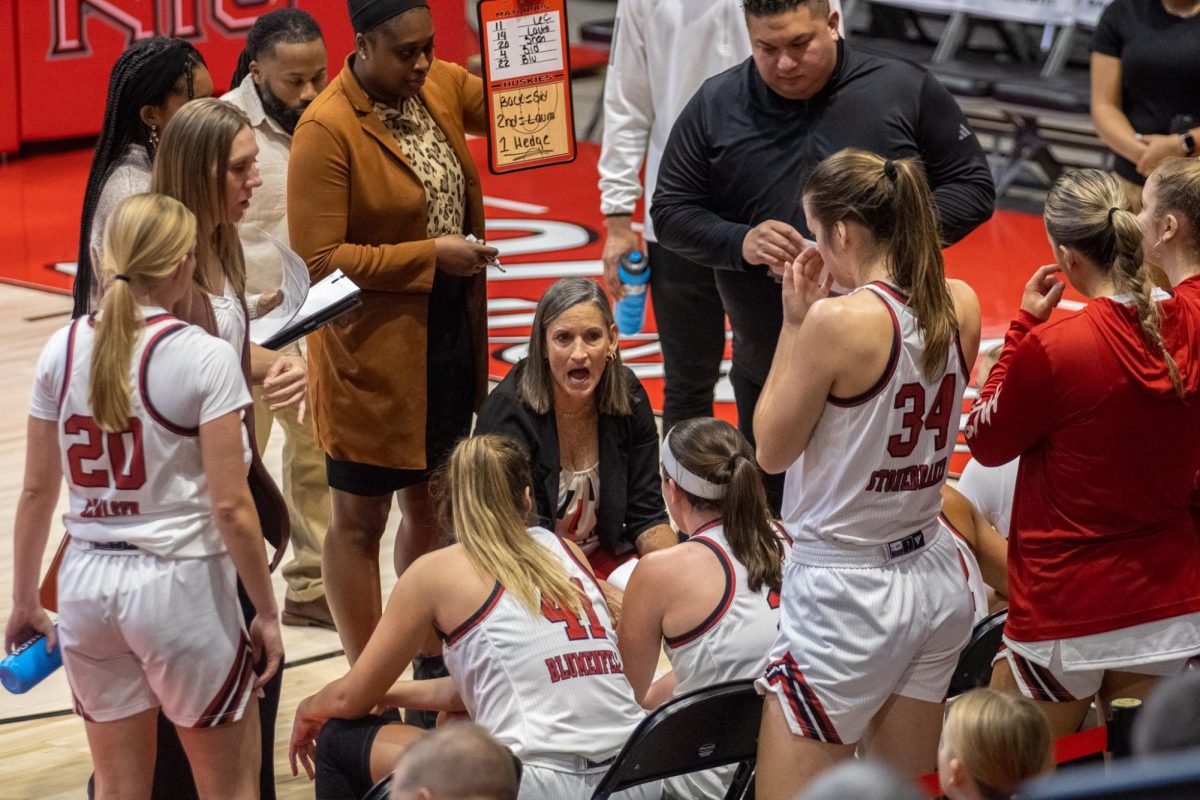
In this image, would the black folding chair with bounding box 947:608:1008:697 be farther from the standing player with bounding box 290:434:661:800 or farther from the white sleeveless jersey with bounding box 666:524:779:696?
the standing player with bounding box 290:434:661:800

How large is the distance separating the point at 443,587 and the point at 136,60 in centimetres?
148

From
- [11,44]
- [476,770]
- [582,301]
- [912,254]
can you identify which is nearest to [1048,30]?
[11,44]

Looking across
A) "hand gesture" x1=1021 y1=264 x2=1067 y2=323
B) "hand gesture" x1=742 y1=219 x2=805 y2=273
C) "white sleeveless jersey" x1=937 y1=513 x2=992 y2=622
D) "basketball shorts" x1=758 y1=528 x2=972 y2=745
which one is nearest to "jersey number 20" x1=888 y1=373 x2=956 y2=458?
"basketball shorts" x1=758 y1=528 x2=972 y2=745

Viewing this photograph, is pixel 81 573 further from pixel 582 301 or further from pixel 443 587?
pixel 582 301

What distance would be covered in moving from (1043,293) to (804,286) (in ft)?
1.77

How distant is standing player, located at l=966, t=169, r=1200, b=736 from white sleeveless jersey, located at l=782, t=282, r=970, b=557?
23cm

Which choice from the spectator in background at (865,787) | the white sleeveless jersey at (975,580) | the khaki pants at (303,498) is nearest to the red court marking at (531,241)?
the khaki pants at (303,498)

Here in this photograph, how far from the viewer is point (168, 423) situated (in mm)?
2742

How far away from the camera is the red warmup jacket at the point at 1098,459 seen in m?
2.85

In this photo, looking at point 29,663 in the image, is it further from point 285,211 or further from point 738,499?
point 285,211

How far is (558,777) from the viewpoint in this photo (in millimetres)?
2959

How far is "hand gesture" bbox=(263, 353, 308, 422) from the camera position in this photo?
137 inches

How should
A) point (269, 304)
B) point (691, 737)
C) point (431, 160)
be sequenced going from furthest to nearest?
point (431, 160) < point (269, 304) < point (691, 737)

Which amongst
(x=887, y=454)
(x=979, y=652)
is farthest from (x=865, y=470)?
(x=979, y=652)
